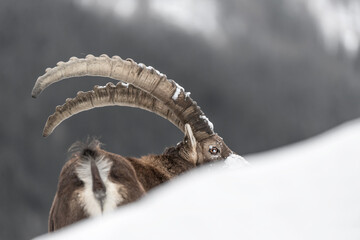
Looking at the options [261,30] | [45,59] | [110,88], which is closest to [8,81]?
[45,59]

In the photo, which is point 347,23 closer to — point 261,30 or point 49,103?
point 261,30

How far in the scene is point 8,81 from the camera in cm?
4878

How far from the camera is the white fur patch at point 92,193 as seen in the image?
5184 mm

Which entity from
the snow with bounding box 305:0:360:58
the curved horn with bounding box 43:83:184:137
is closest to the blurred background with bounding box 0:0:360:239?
the snow with bounding box 305:0:360:58

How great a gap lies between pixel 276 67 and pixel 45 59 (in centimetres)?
2056

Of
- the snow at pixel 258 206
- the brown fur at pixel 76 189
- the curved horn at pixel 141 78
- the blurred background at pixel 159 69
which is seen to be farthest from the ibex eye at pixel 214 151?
the blurred background at pixel 159 69

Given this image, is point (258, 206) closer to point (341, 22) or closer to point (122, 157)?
point (122, 157)

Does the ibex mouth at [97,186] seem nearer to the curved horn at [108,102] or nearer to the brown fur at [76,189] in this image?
the brown fur at [76,189]

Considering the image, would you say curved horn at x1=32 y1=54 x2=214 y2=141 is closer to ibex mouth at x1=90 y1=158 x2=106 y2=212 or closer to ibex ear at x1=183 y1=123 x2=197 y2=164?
ibex ear at x1=183 y1=123 x2=197 y2=164

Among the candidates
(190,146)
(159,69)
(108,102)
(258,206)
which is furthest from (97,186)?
(159,69)

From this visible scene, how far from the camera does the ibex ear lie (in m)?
8.12

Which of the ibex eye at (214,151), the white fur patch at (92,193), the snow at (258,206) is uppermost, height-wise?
the ibex eye at (214,151)

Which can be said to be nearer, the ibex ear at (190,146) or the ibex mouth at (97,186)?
the ibex mouth at (97,186)

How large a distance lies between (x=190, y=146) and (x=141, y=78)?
1.05m
